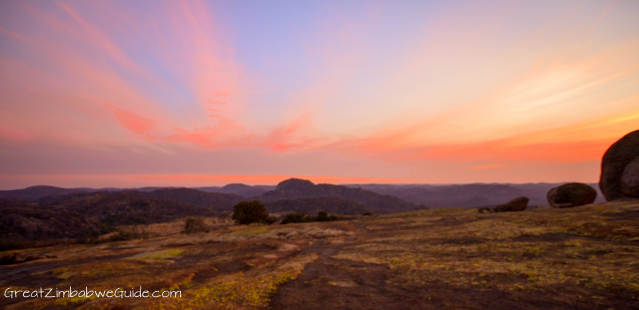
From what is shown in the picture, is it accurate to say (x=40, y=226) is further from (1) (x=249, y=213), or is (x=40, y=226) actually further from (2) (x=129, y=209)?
(1) (x=249, y=213)

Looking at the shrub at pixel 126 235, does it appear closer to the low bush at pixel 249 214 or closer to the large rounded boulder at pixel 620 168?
the low bush at pixel 249 214

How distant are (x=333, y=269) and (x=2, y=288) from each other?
22347 mm

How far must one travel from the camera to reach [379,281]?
46.3 feet

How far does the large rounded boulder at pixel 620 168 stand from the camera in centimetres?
2431

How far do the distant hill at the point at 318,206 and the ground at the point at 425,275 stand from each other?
123 metres

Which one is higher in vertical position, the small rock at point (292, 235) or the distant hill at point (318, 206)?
the small rock at point (292, 235)

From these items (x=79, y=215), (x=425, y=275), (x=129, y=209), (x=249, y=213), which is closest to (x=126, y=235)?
(x=249, y=213)

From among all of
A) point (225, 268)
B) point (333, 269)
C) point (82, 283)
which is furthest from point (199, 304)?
point (82, 283)

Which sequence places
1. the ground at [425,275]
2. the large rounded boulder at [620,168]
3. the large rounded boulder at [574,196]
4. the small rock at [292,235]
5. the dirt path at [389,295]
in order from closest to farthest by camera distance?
1. the dirt path at [389,295]
2. the ground at [425,275]
3. the large rounded boulder at [620,168]
4. the large rounded boulder at [574,196]
5. the small rock at [292,235]

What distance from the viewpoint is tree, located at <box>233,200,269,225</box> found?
67500 mm

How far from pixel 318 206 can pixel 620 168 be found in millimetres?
137842

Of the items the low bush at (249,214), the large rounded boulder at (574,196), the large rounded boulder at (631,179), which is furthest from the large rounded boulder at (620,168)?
the low bush at (249,214)

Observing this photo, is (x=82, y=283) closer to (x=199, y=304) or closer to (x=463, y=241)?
(x=199, y=304)

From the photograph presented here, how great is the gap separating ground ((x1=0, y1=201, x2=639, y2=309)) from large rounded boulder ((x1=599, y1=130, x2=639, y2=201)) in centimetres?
432
